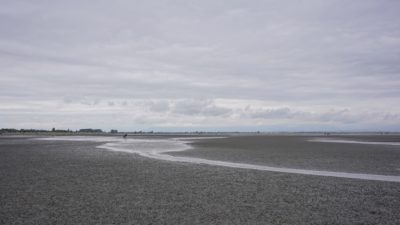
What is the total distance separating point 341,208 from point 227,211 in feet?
13.5

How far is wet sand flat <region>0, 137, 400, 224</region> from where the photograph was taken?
11.0 metres

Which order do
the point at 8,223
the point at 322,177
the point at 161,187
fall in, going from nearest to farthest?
the point at 8,223 < the point at 161,187 < the point at 322,177

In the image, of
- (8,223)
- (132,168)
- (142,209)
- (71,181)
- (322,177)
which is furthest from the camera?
(132,168)

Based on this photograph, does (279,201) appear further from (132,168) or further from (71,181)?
(132,168)

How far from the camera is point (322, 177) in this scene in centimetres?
1964

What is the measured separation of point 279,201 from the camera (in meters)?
13.4

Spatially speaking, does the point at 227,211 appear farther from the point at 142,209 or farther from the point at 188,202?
the point at 142,209

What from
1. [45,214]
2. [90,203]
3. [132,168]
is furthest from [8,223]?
[132,168]

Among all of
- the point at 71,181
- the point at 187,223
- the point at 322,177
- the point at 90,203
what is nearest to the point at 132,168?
Answer: the point at 71,181

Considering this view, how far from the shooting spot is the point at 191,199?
1376cm

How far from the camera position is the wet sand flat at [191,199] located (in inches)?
435

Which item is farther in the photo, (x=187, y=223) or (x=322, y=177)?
(x=322, y=177)

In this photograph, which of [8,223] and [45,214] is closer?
[8,223]

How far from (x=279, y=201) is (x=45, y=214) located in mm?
8427
